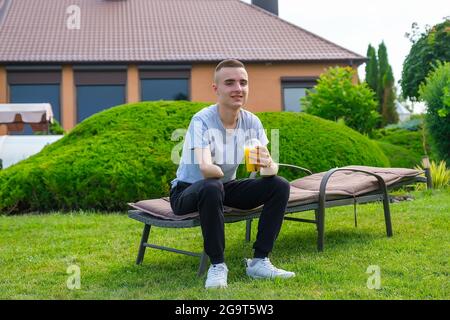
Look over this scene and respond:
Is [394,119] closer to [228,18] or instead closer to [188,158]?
[228,18]

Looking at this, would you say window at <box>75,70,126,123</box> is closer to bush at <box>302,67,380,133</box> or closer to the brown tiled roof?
the brown tiled roof

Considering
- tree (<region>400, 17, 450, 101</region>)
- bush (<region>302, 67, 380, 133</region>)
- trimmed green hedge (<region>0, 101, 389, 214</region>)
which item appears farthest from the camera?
tree (<region>400, 17, 450, 101</region>)

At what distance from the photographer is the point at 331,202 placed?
4.92 m

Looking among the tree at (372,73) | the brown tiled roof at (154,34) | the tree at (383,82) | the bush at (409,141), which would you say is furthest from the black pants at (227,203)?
the tree at (372,73)

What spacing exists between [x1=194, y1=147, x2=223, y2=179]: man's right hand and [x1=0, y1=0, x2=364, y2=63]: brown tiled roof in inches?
622

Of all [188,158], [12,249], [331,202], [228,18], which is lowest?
[12,249]

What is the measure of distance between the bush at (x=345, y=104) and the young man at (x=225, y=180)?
927 centimetres

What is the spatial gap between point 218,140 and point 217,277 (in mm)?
899

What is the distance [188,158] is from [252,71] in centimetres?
1622

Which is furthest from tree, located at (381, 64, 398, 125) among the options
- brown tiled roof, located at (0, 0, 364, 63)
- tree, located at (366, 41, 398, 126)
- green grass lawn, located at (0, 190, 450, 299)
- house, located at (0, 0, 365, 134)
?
green grass lawn, located at (0, 190, 450, 299)

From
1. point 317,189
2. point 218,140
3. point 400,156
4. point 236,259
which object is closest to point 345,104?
point 400,156

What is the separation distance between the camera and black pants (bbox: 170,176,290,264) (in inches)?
147

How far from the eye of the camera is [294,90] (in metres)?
20.2
